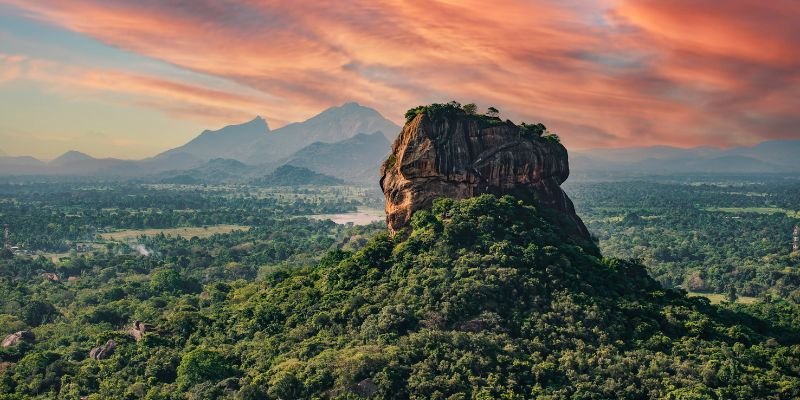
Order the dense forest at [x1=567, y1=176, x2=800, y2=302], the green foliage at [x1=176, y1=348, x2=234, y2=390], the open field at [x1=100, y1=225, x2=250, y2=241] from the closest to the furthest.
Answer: the green foliage at [x1=176, y1=348, x2=234, y2=390] < the dense forest at [x1=567, y1=176, x2=800, y2=302] < the open field at [x1=100, y1=225, x2=250, y2=241]

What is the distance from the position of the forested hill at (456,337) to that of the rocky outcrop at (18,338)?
1786mm

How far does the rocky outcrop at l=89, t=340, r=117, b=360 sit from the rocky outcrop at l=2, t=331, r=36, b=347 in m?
10.1

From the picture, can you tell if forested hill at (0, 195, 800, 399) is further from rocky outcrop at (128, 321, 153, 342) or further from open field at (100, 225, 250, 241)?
open field at (100, 225, 250, 241)

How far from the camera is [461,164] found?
52906mm

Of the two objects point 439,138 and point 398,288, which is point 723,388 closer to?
point 398,288

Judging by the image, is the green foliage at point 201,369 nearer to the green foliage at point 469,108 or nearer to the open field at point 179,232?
the green foliage at point 469,108

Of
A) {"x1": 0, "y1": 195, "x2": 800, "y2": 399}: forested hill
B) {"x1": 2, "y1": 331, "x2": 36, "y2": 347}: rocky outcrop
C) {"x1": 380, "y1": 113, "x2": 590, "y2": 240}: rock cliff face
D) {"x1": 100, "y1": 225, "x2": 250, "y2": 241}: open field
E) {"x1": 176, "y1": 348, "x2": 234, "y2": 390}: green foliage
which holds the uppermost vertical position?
{"x1": 380, "y1": 113, "x2": 590, "y2": 240}: rock cliff face

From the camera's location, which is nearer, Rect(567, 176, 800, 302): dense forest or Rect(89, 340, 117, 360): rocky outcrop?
Rect(89, 340, 117, 360): rocky outcrop

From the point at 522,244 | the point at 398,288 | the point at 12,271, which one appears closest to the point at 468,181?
the point at 522,244

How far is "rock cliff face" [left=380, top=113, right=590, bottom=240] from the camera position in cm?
5281

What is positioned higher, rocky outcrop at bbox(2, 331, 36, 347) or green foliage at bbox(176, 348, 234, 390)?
green foliage at bbox(176, 348, 234, 390)

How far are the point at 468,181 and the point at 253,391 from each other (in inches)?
894

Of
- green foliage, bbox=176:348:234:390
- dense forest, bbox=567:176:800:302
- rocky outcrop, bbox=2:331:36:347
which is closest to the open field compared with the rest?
dense forest, bbox=567:176:800:302

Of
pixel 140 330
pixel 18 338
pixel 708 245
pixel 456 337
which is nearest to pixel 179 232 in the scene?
pixel 18 338
